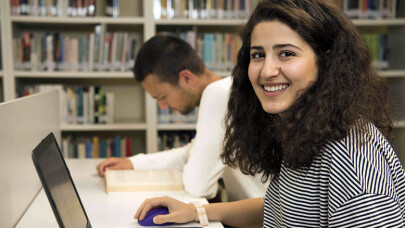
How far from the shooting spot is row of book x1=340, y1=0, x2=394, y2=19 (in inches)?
113

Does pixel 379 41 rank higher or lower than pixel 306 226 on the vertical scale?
higher

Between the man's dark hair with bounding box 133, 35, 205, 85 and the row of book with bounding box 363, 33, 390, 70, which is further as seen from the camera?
the row of book with bounding box 363, 33, 390, 70

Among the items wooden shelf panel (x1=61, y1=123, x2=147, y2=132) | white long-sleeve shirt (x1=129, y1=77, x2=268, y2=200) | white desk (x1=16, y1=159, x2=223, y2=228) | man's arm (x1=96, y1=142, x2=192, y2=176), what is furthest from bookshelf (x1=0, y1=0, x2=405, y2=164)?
white long-sleeve shirt (x1=129, y1=77, x2=268, y2=200)

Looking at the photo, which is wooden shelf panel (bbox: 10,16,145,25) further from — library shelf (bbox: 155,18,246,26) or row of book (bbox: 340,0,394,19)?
row of book (bbox: 340,0,394,19)

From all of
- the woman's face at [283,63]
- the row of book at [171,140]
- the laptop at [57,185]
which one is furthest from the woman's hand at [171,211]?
the row of book at [171,140]

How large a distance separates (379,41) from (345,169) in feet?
8.16

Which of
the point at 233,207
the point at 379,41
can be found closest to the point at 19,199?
the point at 233,207

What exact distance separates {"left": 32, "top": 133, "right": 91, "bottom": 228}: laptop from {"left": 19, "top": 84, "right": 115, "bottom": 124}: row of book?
183 cm

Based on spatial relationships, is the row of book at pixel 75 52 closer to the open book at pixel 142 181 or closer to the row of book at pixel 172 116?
the row of book at pixel 172 116

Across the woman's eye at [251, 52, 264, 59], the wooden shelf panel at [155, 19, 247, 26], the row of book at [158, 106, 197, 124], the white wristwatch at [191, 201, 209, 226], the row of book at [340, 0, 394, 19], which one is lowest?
the row of book at [158, 106, 197, 124]

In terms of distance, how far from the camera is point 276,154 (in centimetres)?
115

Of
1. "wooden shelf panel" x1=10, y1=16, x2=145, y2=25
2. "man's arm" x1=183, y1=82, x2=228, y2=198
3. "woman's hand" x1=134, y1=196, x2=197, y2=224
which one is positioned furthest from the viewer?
"wooden shelf panel" x1=10, y1=16, x2=145, y2=25

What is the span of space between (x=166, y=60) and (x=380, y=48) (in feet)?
6.20

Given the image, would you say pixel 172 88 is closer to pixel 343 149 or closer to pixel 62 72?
pixel 343 149
